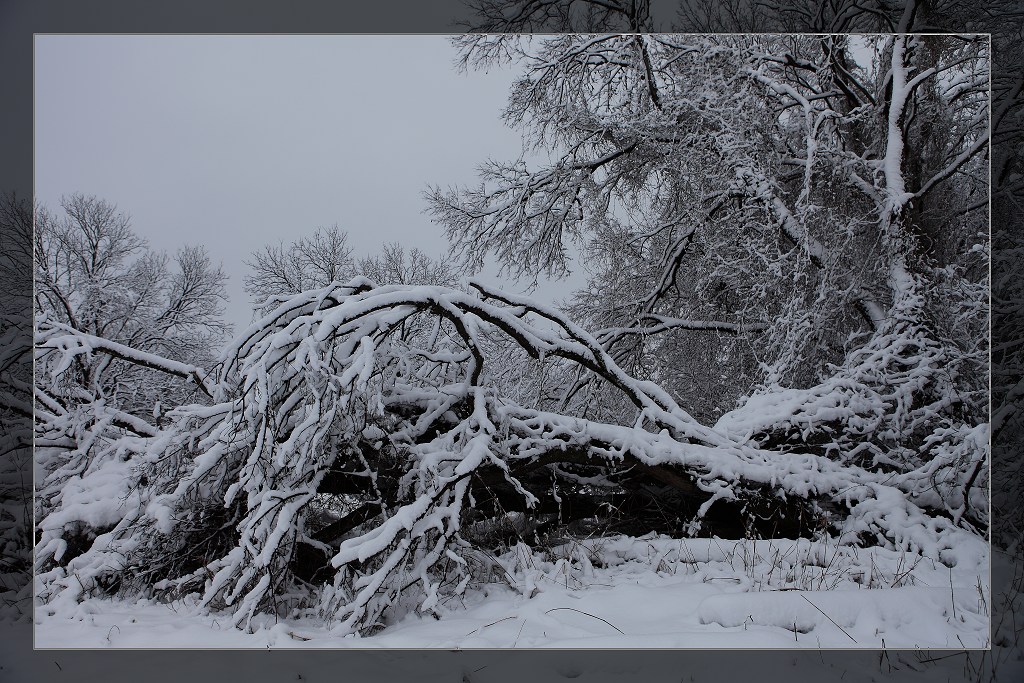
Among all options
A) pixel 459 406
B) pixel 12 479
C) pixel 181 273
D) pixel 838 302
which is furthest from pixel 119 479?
pixel 181 273

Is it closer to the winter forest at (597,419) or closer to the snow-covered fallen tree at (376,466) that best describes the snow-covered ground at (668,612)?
the winter forest at (597,419)

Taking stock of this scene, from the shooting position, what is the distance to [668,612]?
365cm

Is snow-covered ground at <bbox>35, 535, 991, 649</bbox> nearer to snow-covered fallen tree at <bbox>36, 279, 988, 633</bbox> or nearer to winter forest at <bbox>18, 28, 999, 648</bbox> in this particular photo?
winter forest at <bbox>18, 28, 999, 648</bbox>

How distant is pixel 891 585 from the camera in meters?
4.02

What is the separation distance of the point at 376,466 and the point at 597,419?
4.56 meters

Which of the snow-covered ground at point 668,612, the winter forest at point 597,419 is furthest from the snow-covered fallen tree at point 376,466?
the snow-covered ground at point 668,612

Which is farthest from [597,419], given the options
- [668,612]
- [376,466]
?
[668,612]

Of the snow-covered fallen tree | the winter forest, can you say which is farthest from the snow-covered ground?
the snow-covered fallen tree

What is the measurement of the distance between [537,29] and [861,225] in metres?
4.82

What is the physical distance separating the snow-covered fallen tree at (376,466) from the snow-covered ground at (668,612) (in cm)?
18

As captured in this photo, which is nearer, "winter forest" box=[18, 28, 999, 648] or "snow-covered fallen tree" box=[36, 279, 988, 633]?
"winter forest" box=[18, 28, 999, 648]

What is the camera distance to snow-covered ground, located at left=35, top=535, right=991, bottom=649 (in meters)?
3.29

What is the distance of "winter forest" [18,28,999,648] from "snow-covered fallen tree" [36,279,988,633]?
0.03m
